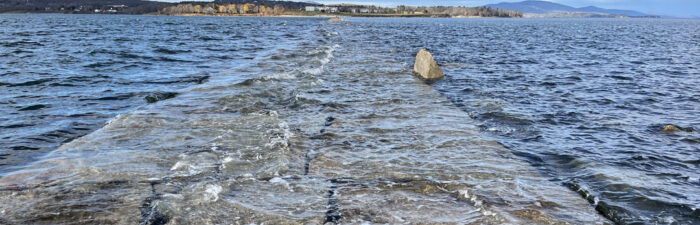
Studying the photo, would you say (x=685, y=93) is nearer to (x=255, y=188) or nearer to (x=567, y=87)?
(x=567, y=87)

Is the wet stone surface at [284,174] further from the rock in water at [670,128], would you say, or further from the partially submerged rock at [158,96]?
the rock in water at [670,128]

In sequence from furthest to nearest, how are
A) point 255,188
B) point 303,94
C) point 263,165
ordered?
point 303,94, point 263,165, point 255,188

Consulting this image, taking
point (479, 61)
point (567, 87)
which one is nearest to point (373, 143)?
point (567, 87)

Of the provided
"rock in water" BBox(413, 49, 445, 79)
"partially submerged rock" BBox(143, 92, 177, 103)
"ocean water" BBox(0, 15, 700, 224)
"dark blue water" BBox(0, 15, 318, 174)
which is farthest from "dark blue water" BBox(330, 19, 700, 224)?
"dark blue water" BBox(0, 15, 318, 174)

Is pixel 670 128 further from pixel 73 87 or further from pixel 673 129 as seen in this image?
pixel 73 87

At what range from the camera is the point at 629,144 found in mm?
8703

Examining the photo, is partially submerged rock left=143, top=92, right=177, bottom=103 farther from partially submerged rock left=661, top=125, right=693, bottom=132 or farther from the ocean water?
partially submerged rock left=661, top=125, right=693, bottom=132

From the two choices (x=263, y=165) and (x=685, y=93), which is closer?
(x=263, y=165)

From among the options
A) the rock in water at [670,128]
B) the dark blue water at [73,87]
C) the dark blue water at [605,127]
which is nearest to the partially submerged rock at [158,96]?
the dark blue water at [73,87]

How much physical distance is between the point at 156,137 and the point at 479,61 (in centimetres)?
2008

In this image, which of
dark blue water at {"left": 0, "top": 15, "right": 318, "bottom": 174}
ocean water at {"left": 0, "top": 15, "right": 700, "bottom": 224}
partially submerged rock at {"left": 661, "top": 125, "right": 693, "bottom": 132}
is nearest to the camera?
ocean water at {"left": 0, "top": 15, "right": 700, "bottom": 224}

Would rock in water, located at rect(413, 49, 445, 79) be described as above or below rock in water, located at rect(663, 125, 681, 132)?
above

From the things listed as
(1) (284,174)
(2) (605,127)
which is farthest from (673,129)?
(1) (284,174)

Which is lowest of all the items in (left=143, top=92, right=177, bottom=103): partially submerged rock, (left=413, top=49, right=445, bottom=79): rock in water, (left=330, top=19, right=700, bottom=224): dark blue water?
(left=330, top=19, right=700, bottom=224): dark blue water
